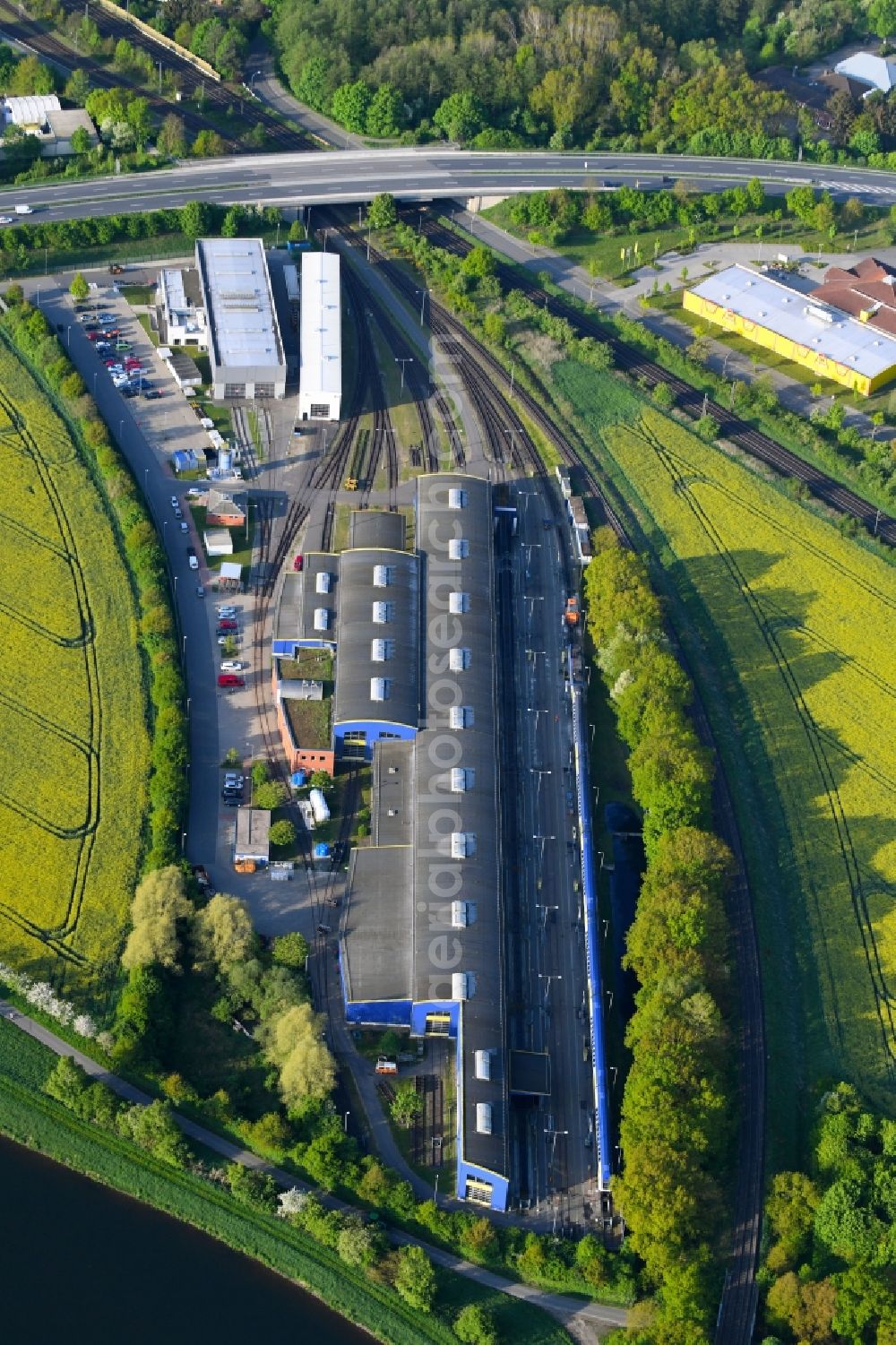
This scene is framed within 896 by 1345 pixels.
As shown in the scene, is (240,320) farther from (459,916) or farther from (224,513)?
(459,916)

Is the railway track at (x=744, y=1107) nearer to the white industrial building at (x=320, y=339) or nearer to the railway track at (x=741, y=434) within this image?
the railway track at (x=741, y=434)

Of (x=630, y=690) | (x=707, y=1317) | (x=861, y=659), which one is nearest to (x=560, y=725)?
(x=630, y=690)

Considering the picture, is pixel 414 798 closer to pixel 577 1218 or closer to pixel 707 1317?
pixel 577 1218

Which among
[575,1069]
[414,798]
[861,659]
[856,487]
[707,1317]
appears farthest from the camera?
[856,487]

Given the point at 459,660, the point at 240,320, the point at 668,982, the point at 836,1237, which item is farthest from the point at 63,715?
the point at 836,1237

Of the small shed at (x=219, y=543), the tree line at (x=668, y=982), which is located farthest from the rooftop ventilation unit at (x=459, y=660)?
the small shed at (x=219, y=543)
